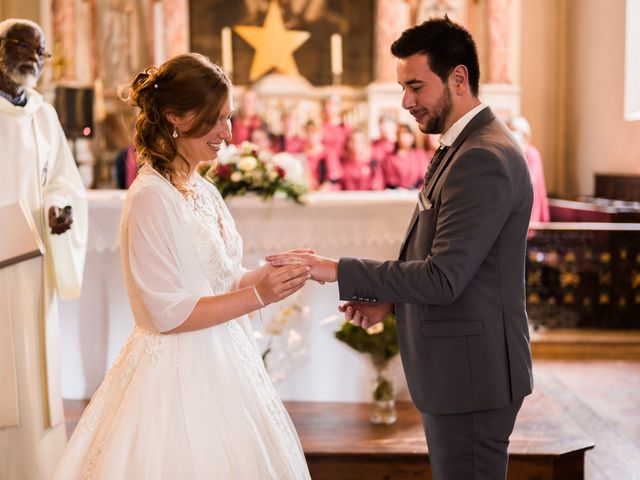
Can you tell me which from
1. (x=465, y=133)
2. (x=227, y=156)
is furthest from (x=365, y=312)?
(x=227, y=156)

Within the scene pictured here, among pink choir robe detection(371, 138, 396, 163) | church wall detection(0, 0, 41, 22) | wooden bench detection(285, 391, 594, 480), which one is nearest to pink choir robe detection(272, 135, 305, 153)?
pink choir robe detection(371, 138, 396, 163)

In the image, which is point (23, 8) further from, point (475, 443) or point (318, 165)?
point (475, 443)

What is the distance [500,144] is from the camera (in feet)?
7.55

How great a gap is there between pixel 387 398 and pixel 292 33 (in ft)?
26.6

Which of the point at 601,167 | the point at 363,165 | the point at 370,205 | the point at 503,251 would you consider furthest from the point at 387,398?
the point at 601,167

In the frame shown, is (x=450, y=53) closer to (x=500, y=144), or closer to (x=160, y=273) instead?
(x=500, y=144)

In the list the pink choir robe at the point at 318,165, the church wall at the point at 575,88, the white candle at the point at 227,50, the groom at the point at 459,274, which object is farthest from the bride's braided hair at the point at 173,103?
the white candle at the point at 227,50

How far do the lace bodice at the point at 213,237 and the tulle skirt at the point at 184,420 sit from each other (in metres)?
0.16

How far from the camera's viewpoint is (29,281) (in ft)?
11.2

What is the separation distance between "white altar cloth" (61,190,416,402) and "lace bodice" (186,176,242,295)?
7.05 feet

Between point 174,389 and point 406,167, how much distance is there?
6.89 meters

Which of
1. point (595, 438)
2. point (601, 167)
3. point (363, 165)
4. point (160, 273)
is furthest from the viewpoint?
point (601, 167)

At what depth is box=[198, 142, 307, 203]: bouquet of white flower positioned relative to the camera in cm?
483

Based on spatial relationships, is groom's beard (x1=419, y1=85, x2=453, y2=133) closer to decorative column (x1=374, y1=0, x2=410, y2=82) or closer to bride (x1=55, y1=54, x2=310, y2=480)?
bride (x1=55, y1=54, x2=310, y2=480)
